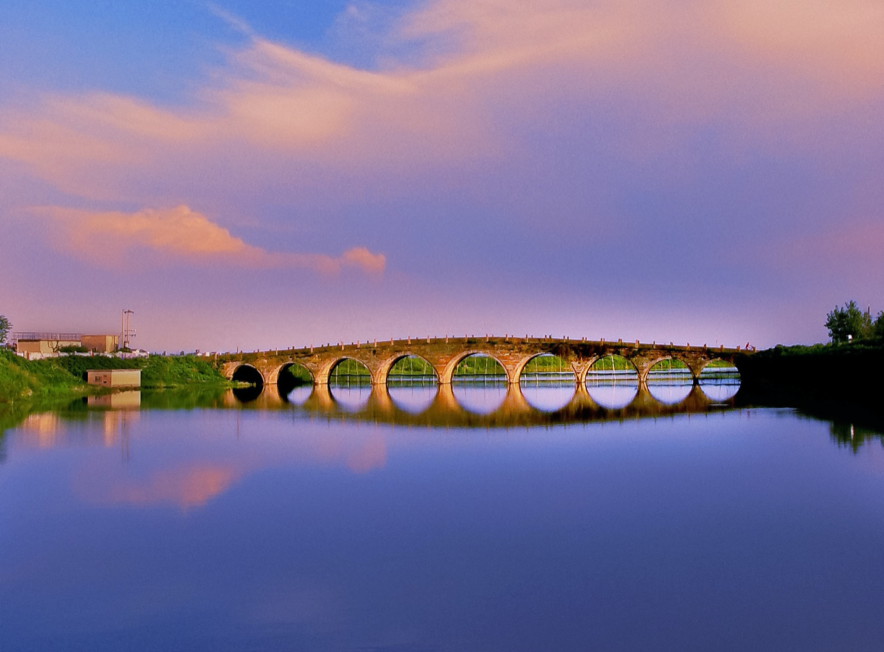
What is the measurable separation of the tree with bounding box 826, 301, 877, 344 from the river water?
44097mm

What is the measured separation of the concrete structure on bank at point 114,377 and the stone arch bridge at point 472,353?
9067 millimetres

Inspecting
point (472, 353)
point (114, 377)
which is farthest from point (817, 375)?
point (114, 377)

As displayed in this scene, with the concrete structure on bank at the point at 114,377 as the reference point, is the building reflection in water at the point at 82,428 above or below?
below

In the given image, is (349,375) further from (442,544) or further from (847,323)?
(442,544)

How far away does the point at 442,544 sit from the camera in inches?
423

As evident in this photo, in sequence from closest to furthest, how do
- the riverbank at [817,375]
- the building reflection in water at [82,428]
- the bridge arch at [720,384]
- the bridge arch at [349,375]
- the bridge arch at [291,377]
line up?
1. the building reflection in water at [82,428]
2. the riverbank at [817,375]
3. the bridge arch at [720,384]
4. the bridge arch at [291,377]
5. the bridge arch at [349,375]

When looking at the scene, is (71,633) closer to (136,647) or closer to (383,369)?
(136,647)

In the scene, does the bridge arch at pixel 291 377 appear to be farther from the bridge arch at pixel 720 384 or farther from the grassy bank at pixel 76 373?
the bridge arch at pixel 720 384

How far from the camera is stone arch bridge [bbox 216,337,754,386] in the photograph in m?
55.5

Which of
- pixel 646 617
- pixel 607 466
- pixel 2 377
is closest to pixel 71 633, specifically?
pixel 646 617

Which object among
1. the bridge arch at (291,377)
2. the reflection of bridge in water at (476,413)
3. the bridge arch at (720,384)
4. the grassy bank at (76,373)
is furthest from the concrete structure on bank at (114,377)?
the bridge arch at (720,384)

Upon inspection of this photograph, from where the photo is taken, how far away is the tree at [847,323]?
60.4m

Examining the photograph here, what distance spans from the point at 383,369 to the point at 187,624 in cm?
5106

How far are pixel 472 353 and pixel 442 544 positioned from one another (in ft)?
152
